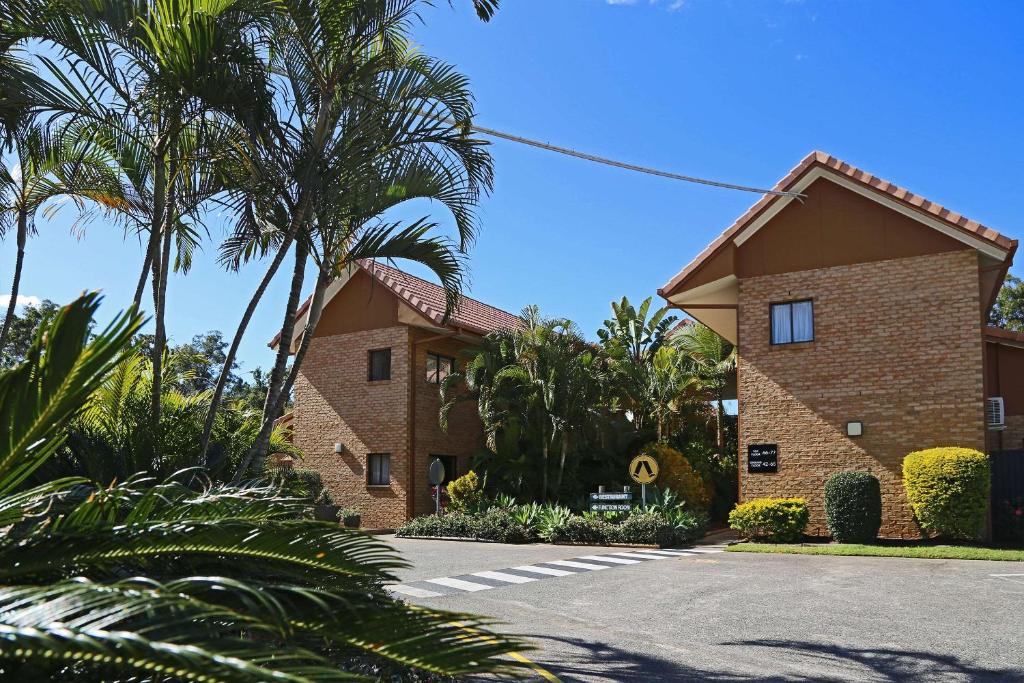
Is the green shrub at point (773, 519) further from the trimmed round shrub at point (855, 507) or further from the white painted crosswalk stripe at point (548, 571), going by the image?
the white painted crosswalk stripe at point (548, 571)

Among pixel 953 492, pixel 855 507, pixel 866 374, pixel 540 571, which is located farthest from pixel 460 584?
pixel 866 374

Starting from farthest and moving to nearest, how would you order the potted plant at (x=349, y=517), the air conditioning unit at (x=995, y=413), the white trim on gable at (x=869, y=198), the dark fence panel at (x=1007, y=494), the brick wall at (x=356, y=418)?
the brick wall at (x=356, y=418) < the potted plant at (x=349, y=517) < the air conditioning unit at (x=995, y=413) < the white trim on gable at (x=869, y=198) < the dark fence panel at (x=1007, y=494)

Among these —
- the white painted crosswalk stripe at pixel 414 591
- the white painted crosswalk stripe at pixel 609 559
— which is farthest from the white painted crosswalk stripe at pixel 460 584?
the white painted crosswalk stripe at pixel 609 559

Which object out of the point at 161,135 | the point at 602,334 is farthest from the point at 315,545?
the point at 602,334

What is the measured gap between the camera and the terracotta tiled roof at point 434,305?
23234 mm

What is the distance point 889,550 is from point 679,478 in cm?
653

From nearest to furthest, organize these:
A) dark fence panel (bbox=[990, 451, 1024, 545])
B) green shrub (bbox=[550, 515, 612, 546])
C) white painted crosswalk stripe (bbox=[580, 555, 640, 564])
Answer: white painted crosswalk stripe (bbox=[580, 555, 640, 564])
dark fence panel (bbox=[990, 451, 1024, 545])
green shrub (bbox=[550, 515, 612, 546])

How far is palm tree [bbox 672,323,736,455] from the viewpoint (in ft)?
81.5

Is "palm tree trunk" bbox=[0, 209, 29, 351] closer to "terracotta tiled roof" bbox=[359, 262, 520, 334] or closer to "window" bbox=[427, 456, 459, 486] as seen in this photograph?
"terracotta tiled roof" bbox=[359, 262, 520, 334]

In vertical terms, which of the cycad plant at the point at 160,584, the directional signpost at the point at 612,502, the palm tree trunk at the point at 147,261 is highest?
the palm tree trunk at the point at 147,261

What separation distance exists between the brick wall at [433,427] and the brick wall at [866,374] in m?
8.25

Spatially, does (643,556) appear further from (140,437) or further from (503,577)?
(140,437)

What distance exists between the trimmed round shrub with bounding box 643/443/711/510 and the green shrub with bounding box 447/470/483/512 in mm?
4329

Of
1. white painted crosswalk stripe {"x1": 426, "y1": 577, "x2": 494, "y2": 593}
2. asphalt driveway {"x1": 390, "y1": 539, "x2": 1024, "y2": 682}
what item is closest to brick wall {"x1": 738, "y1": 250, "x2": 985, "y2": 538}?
asphalt driveway {"x1": 390, "y1": 539, "x2": 1024, "y2": 682}
